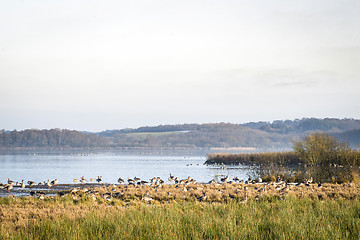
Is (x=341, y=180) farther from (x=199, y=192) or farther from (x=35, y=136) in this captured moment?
(x=35, y=136)

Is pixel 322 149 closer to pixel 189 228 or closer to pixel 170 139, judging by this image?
pixel 189 228

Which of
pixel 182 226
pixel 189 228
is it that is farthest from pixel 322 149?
pixel 189 228

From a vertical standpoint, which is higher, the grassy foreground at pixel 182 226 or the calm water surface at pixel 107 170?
the grassy foreground at pixel 182 226

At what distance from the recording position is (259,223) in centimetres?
898

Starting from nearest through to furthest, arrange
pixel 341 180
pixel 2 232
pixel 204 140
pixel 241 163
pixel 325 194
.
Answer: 1. pixel 2 232
2. pixel 325 194
3. pixel 341 180
4. pixel 241 163
5. pixel 204 140

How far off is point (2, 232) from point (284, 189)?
12.1 m

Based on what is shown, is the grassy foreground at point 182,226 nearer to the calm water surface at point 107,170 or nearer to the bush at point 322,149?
the calm water surface at point 107,170

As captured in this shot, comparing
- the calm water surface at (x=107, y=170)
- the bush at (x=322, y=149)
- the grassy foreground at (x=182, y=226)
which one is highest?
the bush at (x=322, y=149)

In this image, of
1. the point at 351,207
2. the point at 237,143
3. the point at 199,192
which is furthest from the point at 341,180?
the point at 237,143

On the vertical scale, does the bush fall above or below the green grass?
above

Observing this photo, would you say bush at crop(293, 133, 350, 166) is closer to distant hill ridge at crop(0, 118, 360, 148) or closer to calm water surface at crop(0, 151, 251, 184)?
calm water surface at crop(0, 151, 251, 184)

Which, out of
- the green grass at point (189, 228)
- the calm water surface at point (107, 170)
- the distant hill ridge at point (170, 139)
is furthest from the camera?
the distant hill ridge at point (170, 139)

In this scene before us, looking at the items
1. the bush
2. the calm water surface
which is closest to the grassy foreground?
the calm water surface

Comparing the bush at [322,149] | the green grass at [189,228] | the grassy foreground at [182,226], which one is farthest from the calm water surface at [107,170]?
the green grass at [189,228]
